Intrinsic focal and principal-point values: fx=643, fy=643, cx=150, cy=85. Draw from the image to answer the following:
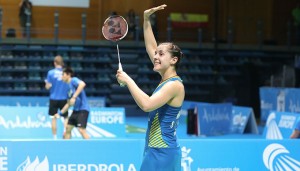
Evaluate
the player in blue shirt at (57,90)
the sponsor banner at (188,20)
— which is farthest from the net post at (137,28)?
the player in blue shirt at (57,90)

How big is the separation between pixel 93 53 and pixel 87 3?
2.27m

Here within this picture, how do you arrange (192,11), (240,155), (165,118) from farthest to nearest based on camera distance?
(192,11)
(240,155)
(165,118)

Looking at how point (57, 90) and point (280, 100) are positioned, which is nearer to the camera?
point (57, 90)

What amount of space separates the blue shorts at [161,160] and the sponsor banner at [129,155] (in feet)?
7.43

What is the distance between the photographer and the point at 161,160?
16.4 feet

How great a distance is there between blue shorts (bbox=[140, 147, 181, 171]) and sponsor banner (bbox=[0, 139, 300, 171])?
2264 millimetres

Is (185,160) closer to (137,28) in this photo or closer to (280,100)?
(280,100)

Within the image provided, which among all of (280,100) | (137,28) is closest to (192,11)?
(137,28)

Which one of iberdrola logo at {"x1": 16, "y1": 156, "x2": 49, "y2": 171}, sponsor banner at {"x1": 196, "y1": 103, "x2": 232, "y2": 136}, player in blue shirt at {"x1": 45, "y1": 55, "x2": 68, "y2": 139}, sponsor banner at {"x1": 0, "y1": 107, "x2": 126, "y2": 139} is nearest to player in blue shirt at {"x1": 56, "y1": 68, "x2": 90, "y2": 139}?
player in blue shirt at {"x1": 45, "y1": 55, "x2": 68, "y2": 139}

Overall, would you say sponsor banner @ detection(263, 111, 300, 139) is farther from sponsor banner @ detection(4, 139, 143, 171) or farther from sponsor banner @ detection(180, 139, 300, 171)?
sponsor banner @ detection(4, 139, 143, 171)

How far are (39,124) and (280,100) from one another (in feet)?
27.8

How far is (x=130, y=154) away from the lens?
24.3 ft

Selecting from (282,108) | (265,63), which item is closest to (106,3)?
(265,63)

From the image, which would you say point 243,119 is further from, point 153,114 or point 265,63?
point 153,114
